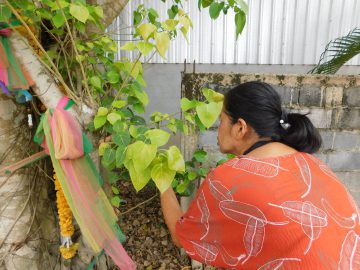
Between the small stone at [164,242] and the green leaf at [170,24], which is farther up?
the green leaf at [170,24]

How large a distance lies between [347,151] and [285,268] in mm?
1713

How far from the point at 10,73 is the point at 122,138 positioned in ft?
1.85

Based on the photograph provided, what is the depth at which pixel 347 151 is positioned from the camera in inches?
96.3

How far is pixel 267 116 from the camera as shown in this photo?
48.9 inches

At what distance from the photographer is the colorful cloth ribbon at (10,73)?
124 cm

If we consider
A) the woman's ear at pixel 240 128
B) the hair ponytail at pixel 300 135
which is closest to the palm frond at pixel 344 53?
the hair ponytail at pixel 300 135

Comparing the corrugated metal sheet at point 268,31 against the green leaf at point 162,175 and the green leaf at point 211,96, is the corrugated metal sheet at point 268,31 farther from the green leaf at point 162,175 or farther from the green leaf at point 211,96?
the green leaf at point 162,175

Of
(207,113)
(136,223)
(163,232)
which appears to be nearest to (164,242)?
(163,232)

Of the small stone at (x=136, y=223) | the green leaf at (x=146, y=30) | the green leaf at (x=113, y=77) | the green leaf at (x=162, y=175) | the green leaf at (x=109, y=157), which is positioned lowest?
the small stone at (x=136, y=223)

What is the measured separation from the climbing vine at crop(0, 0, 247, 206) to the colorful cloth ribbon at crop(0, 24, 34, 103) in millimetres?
84

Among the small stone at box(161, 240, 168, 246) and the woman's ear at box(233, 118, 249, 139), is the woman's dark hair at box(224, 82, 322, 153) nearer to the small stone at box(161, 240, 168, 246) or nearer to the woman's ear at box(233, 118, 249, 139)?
the woman's ear at box(233, 118, 249, 139)

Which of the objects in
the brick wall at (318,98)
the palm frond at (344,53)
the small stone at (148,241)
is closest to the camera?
the brick wall at (318,98)

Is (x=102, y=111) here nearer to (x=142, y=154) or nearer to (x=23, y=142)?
(x=142, y=154)

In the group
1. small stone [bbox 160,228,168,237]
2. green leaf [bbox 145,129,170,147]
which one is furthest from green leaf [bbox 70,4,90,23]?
small stone [bbox 160,228,168,237]
